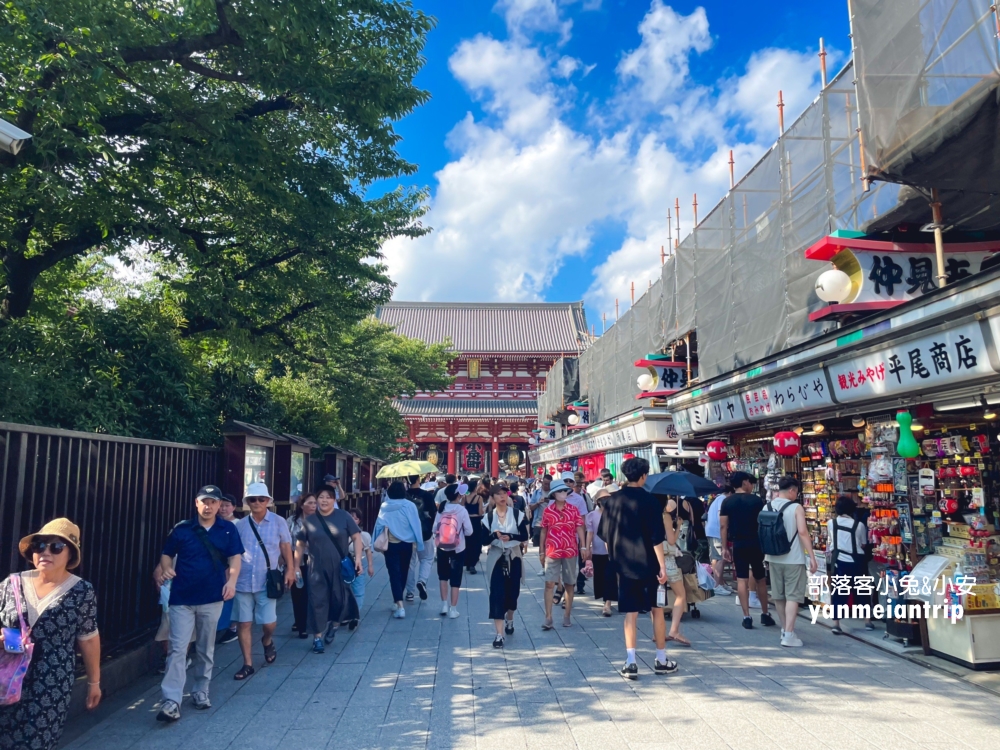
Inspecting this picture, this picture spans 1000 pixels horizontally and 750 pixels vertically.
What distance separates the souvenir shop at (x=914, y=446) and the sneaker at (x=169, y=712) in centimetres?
610

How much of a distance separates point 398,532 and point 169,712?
3828 millimetres

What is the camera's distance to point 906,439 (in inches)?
251

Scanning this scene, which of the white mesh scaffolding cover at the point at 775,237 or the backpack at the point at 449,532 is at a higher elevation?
the white mesh scaffolding cover at the point at 775,237

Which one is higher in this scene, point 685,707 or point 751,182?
point 751,182

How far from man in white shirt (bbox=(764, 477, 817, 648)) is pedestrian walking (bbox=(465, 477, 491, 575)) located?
14.2 ft

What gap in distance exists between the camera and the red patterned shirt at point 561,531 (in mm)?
7656

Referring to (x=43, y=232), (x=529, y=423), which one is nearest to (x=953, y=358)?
(x=43, y=232)

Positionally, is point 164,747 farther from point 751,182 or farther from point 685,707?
point 751,182

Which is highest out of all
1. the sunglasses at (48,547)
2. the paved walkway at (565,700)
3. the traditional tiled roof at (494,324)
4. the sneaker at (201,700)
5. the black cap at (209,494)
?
the traditional tiled roof at (494,324)

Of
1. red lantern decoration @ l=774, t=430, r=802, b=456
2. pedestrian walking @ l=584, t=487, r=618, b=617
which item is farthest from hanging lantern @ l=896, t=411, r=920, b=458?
pedestrian walking @ l=584, t=487, r=618, b=617

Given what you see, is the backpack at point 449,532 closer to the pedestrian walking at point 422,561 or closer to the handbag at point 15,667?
the pedestrian walking at point 422,561

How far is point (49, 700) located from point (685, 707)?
3.94 meters

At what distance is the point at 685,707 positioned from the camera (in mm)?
4926

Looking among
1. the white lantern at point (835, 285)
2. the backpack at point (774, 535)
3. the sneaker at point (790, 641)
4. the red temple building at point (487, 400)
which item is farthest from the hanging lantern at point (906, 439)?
the red temple building at point (487, 400)
